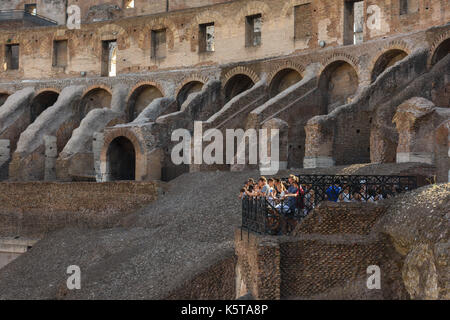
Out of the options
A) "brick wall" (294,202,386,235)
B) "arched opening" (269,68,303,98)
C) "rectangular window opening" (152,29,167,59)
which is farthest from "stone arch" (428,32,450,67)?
"rectangular window opening" (152,29,167,59)

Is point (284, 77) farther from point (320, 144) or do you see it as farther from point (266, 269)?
point (266, 269)

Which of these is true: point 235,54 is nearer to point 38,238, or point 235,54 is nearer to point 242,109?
point 242,109

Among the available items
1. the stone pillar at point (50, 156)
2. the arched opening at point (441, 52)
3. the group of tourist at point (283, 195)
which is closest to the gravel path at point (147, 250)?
the group of tourist at point (283, 195)

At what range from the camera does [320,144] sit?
67.1 feet

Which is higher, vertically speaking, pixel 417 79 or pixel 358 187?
pixel 417 79

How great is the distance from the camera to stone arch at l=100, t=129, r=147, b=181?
2416cm

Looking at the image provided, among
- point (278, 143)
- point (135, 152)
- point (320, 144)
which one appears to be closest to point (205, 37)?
point (135, 152)

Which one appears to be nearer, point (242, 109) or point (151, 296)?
point (151, 296)

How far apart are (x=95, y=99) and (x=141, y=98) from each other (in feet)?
8.37

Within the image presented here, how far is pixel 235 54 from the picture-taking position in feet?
94.9

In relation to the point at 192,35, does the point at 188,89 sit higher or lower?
lower

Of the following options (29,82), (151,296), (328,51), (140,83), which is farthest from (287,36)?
(151,296)

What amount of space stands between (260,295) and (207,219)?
693 cm

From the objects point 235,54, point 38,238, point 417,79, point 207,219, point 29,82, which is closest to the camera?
point 207,219
